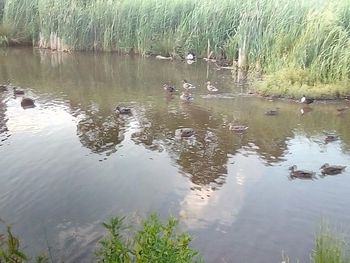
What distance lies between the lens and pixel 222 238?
19.2ft

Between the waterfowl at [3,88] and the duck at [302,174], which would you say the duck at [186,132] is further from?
the waterfowl at [3,88]

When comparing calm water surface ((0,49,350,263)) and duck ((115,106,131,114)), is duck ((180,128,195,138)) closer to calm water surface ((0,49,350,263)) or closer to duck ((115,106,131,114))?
calm water surface ((0,49,350,263))

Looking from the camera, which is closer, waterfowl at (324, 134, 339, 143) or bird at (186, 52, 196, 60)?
waterfowl at (324, 134, 339, 143)

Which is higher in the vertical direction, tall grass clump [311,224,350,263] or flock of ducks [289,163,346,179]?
tall grass clump [311,224,350,263]

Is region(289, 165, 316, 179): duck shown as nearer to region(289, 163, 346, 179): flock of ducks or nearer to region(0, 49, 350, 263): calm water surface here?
region(289, 163, 346, 179): flock of ducks

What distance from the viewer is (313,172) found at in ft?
26.0

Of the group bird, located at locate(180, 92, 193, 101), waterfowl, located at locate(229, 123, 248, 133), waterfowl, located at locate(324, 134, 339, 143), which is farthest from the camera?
bird, located at locate(180, 92, 193, 101)

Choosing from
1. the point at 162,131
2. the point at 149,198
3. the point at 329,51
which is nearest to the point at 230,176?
the point at 149,198

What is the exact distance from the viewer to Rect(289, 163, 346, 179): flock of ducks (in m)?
7.73

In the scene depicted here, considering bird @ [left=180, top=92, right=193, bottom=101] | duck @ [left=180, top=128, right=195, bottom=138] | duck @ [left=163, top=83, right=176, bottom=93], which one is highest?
duck @ [left=163, top=83, right=176, bottom=93]

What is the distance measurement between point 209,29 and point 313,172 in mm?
9830

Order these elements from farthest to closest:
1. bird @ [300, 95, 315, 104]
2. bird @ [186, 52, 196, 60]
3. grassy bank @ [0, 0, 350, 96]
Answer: bird @ [186, 52, 196, 60], grassy bank @ [0, 0, 350, 96], bird @ [300, 95, 315, 104]

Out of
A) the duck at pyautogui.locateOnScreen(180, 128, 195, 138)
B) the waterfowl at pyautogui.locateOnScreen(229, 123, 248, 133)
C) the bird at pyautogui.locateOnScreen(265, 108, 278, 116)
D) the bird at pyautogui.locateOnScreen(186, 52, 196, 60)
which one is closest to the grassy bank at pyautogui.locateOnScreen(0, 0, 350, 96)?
the bird at pyautogui.locateOnScreen(186, 52, 196, 60)

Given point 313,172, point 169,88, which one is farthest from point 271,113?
point 313,172
